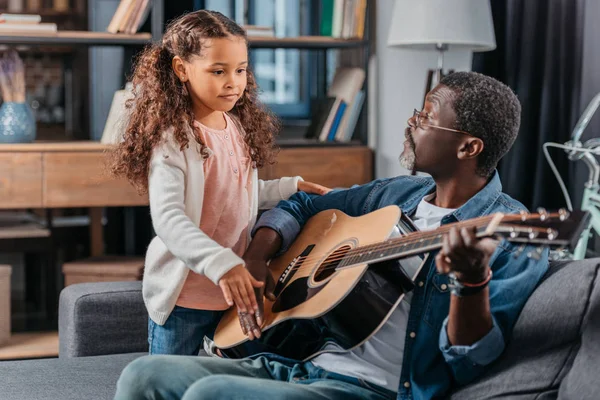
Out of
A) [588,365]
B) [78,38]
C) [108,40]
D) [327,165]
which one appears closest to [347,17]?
[327,165]

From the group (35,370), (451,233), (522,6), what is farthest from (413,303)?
(522,6)

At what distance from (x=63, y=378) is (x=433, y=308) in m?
0.91

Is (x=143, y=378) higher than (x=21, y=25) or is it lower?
lower

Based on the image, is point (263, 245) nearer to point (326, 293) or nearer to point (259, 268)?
point (259, 268)

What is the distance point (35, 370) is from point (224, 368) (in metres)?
0.64

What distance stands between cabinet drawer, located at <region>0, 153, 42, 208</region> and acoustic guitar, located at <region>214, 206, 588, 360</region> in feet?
5.72

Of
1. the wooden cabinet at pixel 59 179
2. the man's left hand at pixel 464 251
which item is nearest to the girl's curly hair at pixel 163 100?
the man's left hand at pixel 464 251

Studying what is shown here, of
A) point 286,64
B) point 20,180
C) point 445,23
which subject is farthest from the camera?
point 286,64

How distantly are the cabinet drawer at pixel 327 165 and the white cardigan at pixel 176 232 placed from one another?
5.37ft

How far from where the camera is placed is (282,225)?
1.82 metres

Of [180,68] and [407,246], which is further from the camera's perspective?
[180,68]

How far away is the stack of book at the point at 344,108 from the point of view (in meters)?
3.66

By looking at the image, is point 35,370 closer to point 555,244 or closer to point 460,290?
point 460,290

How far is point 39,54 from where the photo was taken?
4.05m
